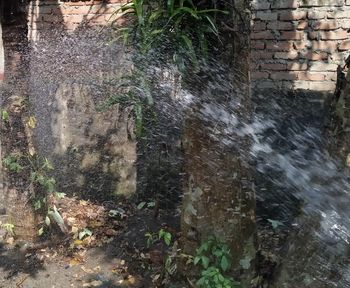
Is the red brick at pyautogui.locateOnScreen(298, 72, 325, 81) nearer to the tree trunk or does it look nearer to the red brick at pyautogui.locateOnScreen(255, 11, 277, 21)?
the red brick at pyautogui.locateOnScreen(255, 11, 277, 21)

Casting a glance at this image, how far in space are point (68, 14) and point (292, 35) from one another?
7.44 ft

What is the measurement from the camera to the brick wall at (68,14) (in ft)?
16.8

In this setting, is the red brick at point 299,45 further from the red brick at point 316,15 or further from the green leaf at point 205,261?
the green leaf at point 205,261

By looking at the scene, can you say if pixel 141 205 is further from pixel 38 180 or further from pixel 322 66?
pixel 322 66

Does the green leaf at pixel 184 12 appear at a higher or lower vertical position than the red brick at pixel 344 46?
higher

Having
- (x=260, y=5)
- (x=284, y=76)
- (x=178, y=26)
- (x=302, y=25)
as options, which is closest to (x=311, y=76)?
(x=284, y=76)

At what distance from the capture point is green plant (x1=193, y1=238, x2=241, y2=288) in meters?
2.84

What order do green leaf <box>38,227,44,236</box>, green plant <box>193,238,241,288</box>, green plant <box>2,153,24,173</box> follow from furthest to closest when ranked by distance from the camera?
green leaf <box>38,227,44,236</box>
green plant <box>2,153,24,173</box>
green plant <box>193,238,241,288</box>

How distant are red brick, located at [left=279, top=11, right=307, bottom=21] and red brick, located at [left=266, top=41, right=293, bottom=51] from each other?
0.20 meters

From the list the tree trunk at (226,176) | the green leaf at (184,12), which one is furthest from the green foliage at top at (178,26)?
the tree trunk at (226,176)

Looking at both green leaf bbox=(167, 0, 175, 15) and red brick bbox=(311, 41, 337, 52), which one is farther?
red brick bbox=(311, 41, 337, 52)

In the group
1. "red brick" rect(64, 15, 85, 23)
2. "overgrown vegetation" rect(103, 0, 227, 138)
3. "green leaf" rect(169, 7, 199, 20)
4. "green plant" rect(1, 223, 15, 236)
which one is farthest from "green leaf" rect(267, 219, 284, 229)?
"red brick" rect(64, 15, 85, 23)

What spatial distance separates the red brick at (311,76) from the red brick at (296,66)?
43mm

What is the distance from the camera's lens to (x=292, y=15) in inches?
177
